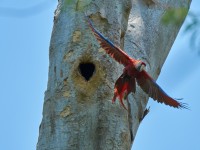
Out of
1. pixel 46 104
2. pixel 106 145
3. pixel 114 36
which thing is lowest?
pixel 106 145

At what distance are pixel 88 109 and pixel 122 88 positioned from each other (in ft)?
0.79

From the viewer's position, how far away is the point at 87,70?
152 inches

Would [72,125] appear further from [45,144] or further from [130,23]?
[130,23]

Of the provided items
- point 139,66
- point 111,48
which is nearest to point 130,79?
point 139,66

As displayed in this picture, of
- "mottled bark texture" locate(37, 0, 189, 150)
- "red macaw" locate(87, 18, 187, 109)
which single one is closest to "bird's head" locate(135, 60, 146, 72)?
"red macaw" locate(87, 18, 187, 109)

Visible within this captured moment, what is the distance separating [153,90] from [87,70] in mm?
450

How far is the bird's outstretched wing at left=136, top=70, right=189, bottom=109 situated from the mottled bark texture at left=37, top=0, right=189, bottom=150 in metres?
0.13

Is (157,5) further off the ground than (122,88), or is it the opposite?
(157,5)

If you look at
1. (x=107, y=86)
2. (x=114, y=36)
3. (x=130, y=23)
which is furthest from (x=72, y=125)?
(x=130, y=23)

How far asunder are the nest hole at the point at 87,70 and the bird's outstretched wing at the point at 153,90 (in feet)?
1.04

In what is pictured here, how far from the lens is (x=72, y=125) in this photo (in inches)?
141

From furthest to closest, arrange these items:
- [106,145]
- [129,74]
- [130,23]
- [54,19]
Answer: [130,23] < [54,19] < [129,74] < [106,145]

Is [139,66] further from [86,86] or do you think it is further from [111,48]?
[86,86]

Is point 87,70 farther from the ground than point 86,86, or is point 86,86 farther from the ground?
point 87,70
